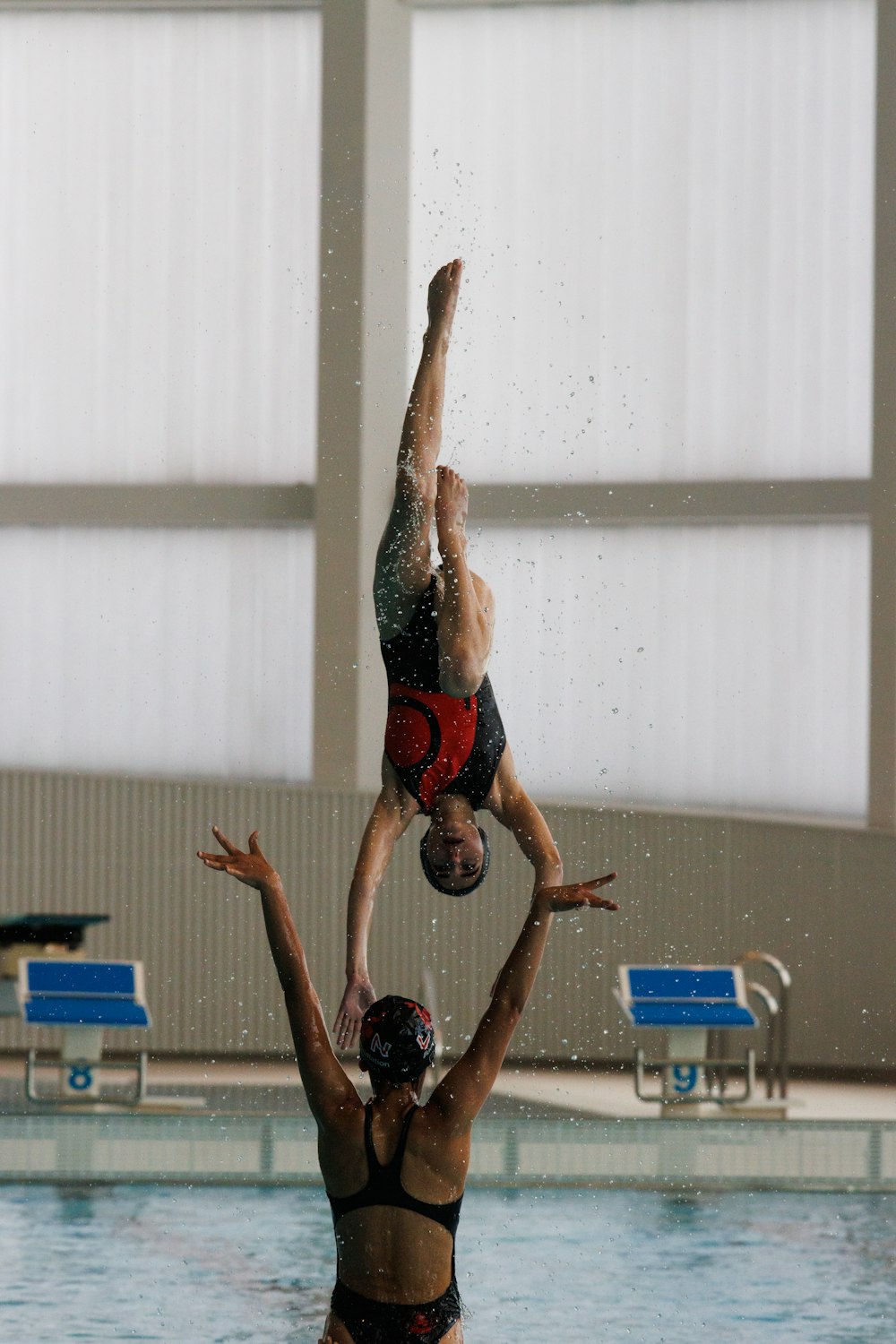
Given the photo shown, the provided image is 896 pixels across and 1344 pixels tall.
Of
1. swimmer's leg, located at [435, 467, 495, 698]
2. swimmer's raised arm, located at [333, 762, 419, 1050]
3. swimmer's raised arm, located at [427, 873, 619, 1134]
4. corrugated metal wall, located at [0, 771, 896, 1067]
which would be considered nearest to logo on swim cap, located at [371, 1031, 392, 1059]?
swimmer's raised arm, located at [427, 873, 619, 1134]

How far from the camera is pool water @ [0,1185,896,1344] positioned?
7.11m

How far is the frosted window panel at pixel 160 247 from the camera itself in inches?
596

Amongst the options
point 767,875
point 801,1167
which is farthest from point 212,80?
point 801,1167

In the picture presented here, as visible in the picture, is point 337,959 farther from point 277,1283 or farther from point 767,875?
point 277,1283

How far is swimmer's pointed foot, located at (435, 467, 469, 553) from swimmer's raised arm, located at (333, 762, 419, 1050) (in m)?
0.76

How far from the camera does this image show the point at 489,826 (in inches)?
590

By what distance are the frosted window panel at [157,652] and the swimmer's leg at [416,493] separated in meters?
9.33

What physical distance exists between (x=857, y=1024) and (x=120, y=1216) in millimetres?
6844

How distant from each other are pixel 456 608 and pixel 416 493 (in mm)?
516


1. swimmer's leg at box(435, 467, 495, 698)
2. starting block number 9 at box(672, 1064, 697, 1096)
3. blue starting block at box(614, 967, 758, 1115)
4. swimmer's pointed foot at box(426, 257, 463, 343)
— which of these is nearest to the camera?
swimmer's leg at box(435, 467, 495, 698)

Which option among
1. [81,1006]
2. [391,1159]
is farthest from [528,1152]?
[391,1159]

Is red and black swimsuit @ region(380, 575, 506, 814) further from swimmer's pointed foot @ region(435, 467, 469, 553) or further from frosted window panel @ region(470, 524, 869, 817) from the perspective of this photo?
frosted window panel @ region(470, 524, 869, 817)

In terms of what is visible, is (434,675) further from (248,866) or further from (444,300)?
(248,866)

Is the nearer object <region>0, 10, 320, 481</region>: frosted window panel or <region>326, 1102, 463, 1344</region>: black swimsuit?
<region>326, 1102, 463, 1344</region>: black swimsuit
